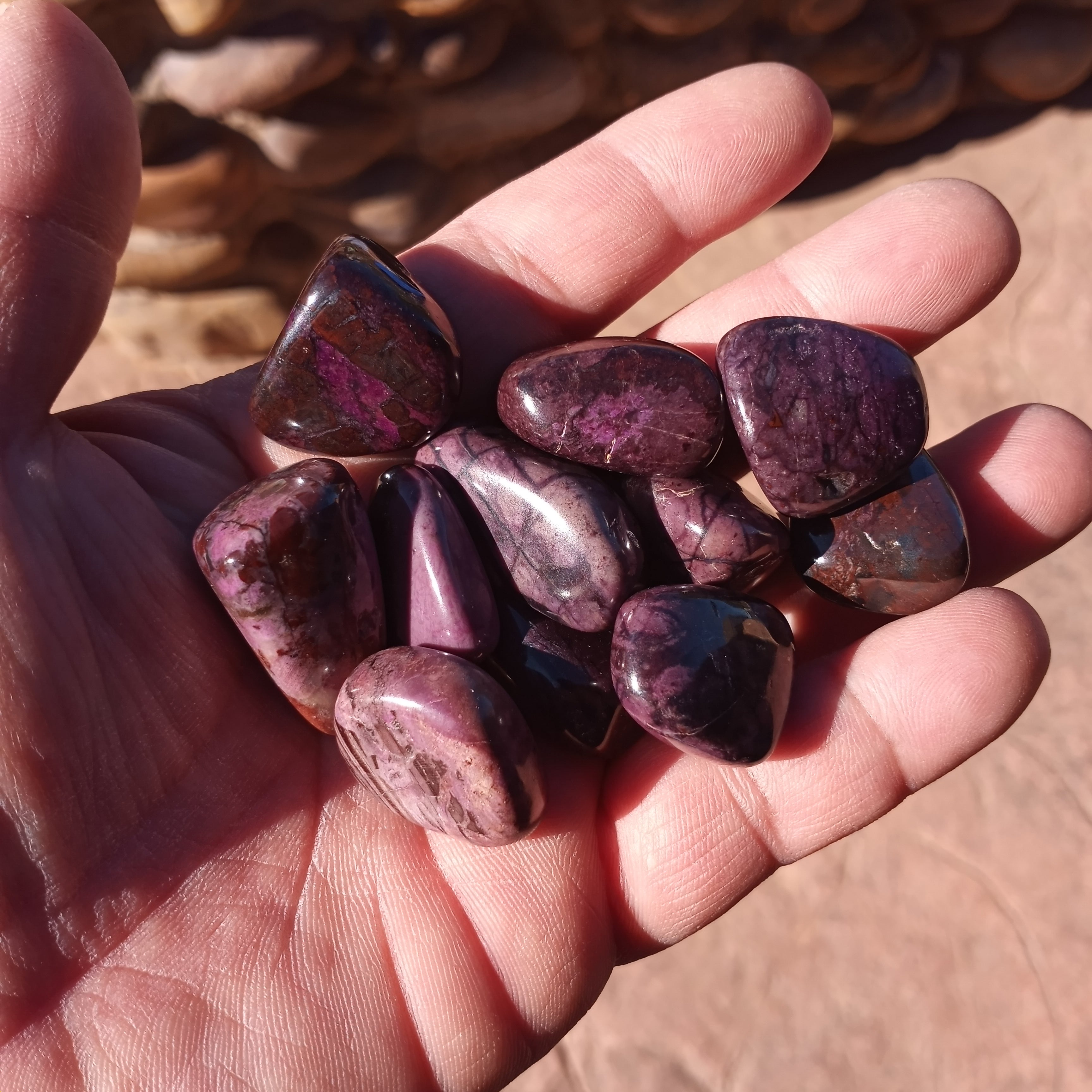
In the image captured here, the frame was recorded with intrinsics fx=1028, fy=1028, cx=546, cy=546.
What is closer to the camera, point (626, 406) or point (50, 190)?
point (50, 190)

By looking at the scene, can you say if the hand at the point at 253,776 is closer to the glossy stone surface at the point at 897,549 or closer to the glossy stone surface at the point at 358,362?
the glossy stone surface at the point at 897,549

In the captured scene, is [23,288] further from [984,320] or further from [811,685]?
[984,320]

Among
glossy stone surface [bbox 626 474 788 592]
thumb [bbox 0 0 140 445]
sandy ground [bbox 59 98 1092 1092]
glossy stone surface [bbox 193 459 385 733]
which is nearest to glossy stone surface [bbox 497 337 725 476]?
glossy stone surface [bbox 626 474 788 592]

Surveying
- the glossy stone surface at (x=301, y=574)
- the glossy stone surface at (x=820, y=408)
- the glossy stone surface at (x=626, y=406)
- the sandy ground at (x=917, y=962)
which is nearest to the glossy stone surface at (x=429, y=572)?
the glossy stone surface at (x=301, y=574)

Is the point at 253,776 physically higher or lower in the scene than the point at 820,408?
lower

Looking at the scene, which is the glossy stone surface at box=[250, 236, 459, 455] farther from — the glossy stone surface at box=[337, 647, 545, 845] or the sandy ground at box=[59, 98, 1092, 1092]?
the sandy ground at box=[59, 98, 1092, 1092]

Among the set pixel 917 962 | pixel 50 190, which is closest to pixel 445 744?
pixel 50 190

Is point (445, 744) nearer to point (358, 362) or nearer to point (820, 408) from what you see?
point (358, 362)

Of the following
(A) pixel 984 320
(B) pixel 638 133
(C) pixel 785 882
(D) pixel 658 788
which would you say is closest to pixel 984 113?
(A) pixel 984 320
